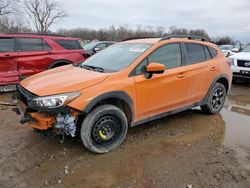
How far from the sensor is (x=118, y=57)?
3996mm

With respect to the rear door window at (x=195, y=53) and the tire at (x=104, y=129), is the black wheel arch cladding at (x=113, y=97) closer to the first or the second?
the tire at (x=104, y=129)

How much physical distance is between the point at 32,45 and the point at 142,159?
532 cm

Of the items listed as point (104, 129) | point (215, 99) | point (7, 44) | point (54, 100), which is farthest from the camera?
point (7, 44)

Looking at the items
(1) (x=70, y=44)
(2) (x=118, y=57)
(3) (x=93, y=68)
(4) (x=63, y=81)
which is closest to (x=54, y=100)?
(4) (x=63, y=81)

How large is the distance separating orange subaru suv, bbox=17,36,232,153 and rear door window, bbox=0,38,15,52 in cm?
348

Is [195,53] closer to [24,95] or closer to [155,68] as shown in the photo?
[155,68]

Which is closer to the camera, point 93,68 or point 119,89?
point 119,89

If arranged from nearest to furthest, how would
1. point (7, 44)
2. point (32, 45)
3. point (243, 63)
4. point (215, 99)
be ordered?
1. point (215, 99)
2. point (7, 44)
3. point (32, 45)
4. point (243, 63)

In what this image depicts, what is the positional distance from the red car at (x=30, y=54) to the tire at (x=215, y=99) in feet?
11.8

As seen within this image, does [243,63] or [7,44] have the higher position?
[7,44]

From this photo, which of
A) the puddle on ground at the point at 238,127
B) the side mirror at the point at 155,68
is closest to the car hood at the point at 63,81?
the side mirror at the point at 155,68

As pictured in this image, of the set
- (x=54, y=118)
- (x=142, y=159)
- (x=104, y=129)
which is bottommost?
(x=142, y=159)

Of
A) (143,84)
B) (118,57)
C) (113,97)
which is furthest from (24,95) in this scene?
(143,84)

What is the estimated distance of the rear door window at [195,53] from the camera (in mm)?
4430
